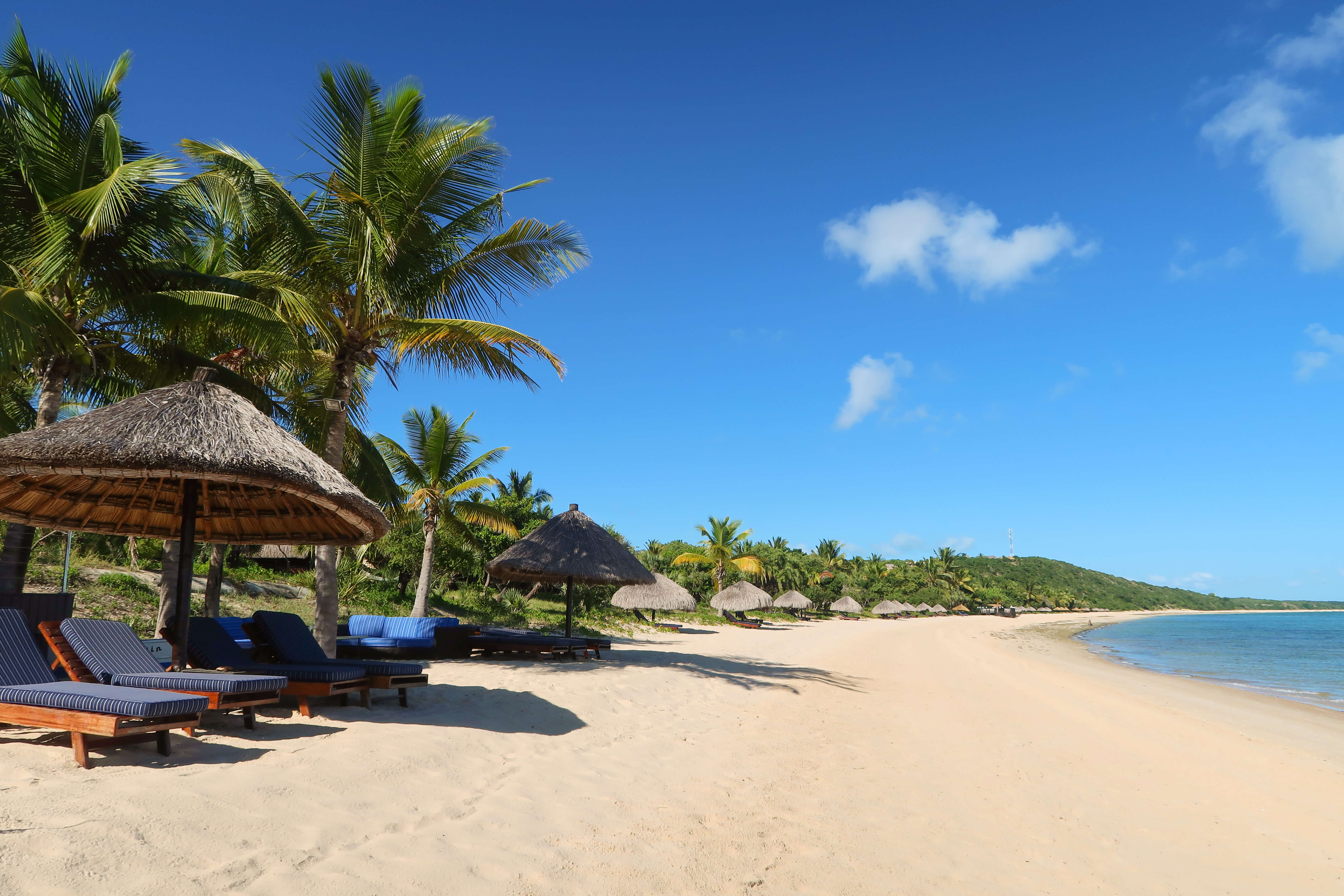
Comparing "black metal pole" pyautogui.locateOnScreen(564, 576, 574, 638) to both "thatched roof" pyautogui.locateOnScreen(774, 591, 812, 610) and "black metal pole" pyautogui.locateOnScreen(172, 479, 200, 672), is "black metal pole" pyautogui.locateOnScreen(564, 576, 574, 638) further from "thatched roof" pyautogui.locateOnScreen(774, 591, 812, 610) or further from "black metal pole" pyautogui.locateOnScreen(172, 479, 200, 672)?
"thatched roof" pyautogui.locateOnScreen(774, 591, 812, 610)

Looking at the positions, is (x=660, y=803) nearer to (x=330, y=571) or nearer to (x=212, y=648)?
(x=212, y=648)

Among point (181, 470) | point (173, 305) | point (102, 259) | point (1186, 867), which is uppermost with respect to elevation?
point (102, 259)

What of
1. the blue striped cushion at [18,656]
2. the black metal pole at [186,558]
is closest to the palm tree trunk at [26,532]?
the black metal pole at [186,558]

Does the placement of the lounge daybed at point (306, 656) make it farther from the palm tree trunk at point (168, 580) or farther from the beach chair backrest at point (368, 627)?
the beach chair backrest at point (368, 627)

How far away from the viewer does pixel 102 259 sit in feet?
29.3

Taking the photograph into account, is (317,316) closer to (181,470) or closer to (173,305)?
(173,305)

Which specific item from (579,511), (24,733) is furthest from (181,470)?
(579,511)

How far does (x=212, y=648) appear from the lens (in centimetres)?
620

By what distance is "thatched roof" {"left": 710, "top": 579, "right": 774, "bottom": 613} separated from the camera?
106ft

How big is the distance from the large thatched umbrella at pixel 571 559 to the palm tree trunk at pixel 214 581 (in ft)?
14.0

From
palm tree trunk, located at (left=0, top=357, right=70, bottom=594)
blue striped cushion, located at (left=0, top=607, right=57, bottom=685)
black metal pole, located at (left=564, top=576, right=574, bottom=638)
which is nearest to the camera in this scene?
blue striped cushion, located at (left=0, top=607, right=57, bottom=685)

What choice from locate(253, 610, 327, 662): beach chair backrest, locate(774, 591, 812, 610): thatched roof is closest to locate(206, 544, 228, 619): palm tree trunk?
locate(253, 610, 327, 662): beach chair backrest

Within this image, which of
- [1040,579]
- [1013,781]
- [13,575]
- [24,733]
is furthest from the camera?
[1040,579]

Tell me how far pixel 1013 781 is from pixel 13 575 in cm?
1029
